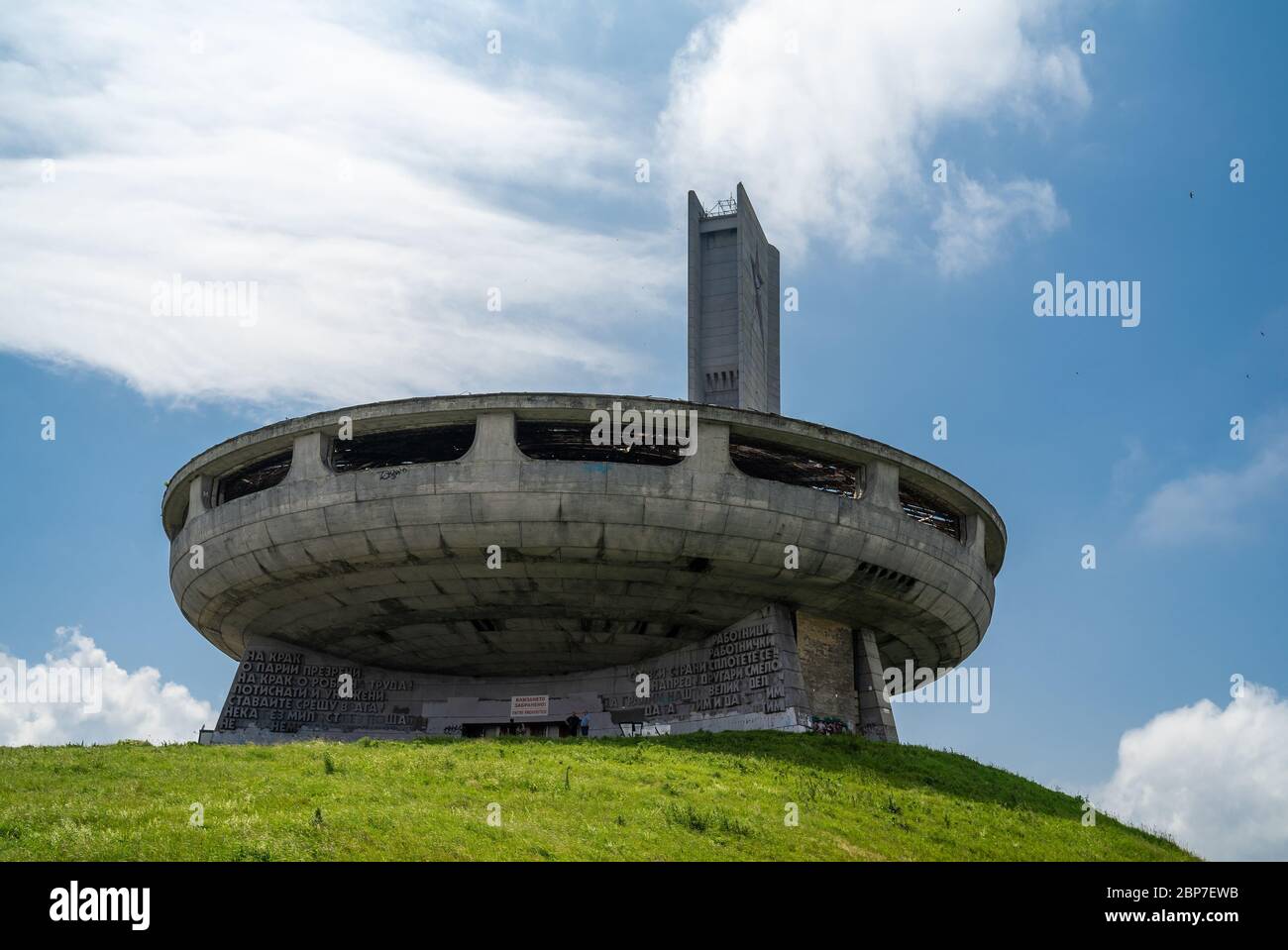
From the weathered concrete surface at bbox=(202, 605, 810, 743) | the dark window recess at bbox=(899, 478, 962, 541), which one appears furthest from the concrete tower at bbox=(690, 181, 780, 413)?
the weathered concrete surface at bbox=(202, 605, 810, 743)

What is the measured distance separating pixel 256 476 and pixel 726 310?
26781 millimetres

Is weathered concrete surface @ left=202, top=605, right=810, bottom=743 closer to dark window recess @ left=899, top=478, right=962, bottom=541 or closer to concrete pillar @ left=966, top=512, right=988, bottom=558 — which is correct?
dark window recess @ left=899, top=478, right=962, bottom=541

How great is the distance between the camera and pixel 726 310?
181ft

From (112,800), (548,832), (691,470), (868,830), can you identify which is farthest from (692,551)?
(112,800)

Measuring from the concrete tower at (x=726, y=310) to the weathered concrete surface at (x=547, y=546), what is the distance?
21513mm

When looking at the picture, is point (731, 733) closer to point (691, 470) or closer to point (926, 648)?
point (691, 470)

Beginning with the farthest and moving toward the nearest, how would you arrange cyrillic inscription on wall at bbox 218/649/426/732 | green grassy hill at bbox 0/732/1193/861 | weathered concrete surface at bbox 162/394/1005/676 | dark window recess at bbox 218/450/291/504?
1. cyrillic inscription on wall at bbox 218/649/426/732
2. dark window recess at bbox 218/450/291/504
3. weathered concrete surface at bbox 162/394/1005/676
4. green grassy hill at bbox 0/732/1193/861

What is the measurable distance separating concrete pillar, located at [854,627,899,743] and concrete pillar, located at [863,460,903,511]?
438cm

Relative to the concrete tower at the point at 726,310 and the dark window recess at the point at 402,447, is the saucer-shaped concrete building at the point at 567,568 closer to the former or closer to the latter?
the dark window recess at the point at 402,447

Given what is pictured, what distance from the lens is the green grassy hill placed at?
1536 cm

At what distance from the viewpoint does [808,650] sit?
3155cm
